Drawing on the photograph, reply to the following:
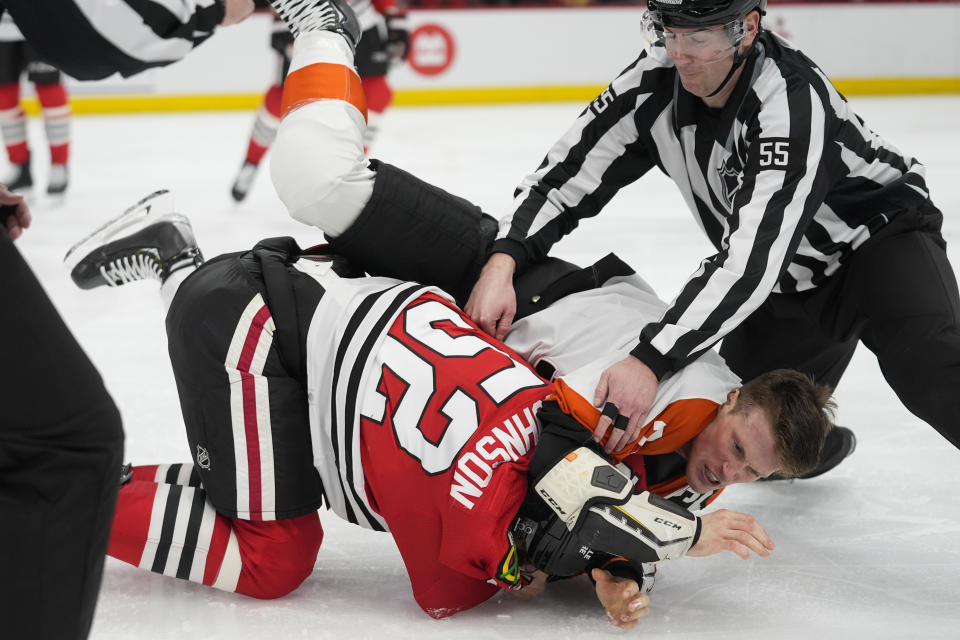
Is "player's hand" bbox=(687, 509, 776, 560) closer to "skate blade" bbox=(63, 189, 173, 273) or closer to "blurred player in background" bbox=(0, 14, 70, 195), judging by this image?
"skate blade" bbox=(63, 189, 173, 273)

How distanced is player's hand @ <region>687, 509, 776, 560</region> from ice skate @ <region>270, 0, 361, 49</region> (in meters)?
0.98

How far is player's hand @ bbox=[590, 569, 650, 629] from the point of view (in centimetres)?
152

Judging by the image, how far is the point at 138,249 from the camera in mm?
2139

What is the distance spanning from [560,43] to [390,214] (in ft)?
22.9

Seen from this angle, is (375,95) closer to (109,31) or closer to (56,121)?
(56,121)

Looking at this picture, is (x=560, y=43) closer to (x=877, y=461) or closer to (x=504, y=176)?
(x=504, y=176)

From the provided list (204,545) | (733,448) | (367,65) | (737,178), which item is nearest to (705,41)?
(737,178)

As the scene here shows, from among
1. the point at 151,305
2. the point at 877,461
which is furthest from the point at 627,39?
the point at 877,461

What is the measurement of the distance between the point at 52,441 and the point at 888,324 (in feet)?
4.50

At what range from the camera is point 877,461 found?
2.27 m

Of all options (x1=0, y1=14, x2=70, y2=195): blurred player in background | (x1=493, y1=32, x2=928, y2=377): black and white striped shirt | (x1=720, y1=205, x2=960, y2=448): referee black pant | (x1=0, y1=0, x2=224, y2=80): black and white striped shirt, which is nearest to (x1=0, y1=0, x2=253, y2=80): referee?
(x1=0, y1=0, x2=224, y2=80): black and white striped shirt

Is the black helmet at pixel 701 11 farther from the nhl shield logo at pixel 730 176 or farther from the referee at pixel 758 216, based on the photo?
the nhl shield logo at pixel 730 176

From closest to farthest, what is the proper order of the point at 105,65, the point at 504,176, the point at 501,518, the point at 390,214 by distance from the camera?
the point at 105,65 → the point at 501,518 → the point at 390,214 → the point at 504,176

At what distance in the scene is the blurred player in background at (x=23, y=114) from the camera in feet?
15.9
